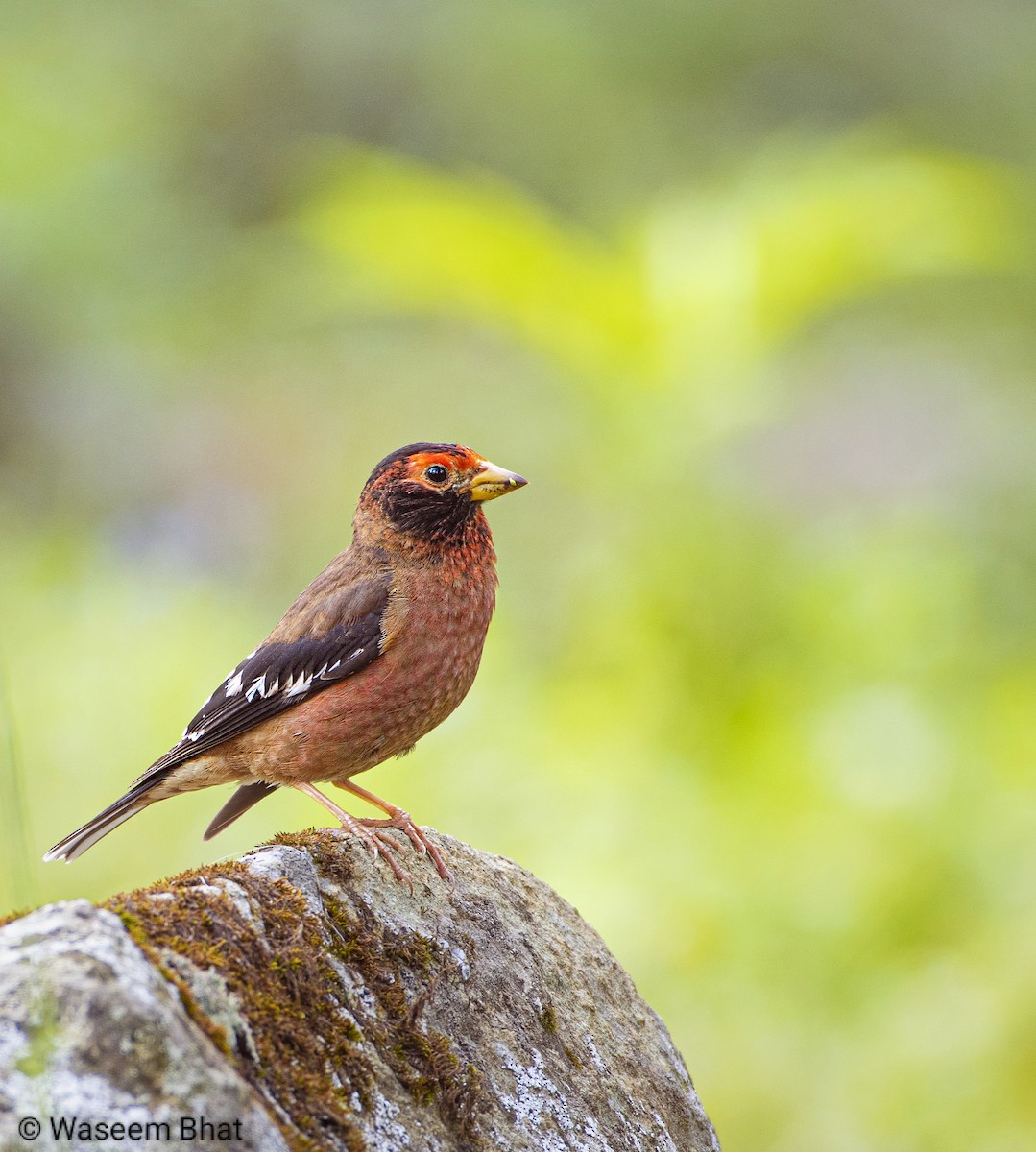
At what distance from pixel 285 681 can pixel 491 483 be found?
96 centimetres

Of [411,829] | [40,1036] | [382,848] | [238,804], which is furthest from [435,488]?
[40,1036]

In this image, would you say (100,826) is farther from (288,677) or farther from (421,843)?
(421,843)

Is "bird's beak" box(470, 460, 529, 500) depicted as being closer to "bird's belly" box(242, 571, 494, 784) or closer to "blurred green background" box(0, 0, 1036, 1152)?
"bird's belly" box(242, 571, 494, 784)

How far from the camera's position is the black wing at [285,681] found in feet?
13.8

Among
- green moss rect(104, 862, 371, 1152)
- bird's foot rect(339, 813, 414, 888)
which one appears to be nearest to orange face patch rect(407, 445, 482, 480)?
bird's foot rect(339, 813, 414, 888)

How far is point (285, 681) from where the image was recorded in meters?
4.28

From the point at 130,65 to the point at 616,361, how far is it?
890 centimetres

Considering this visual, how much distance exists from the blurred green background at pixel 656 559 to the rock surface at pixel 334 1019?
0.79 feet

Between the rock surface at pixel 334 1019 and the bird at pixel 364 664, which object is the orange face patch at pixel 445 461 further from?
the rock surface at pixel 334 1019

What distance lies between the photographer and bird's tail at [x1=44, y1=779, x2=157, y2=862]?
405cm

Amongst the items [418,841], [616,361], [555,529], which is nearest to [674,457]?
[616,361]

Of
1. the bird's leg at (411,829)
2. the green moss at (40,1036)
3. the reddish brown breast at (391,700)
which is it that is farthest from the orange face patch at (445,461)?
the green moss at (40,1036)

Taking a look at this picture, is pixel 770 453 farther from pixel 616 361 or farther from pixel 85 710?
pixel 85 710

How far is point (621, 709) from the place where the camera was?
5.71 meters
